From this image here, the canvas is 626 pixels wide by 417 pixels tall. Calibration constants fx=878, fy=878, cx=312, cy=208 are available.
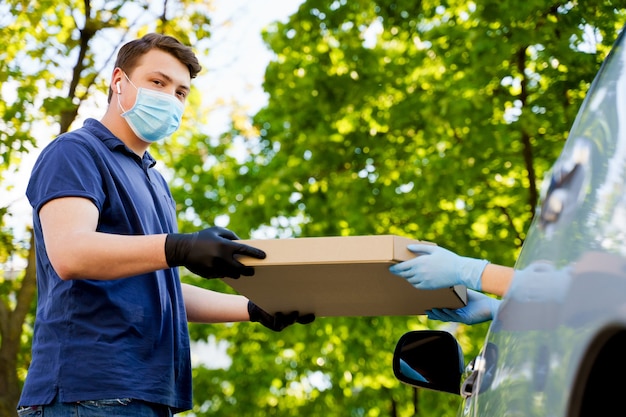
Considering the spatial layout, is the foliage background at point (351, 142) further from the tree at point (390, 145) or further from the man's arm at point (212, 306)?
the man's arm at point (212, 306)

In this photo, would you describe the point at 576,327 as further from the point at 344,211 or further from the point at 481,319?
the point at 344,211

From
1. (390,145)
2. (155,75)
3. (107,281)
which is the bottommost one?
(107,281)

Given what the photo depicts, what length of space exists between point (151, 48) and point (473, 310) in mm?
1439

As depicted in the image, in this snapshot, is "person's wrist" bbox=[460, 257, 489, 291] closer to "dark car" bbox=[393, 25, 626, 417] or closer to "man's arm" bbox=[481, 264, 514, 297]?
"man's arm" bbox=[481, 264, 514, 297]

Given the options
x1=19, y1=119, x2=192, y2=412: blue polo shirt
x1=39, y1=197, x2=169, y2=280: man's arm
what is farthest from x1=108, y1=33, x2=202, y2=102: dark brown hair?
x1=39, y1=197, x2=169, y2=280: man's arm

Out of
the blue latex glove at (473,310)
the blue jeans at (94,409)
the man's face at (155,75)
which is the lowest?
the blue jeans at (94,409)

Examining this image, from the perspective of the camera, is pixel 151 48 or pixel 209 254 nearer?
pixel 209 254

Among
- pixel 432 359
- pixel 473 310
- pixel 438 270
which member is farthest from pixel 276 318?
pixel 438 270

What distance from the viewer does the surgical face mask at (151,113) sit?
9.97 ft

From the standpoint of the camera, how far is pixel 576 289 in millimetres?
1368

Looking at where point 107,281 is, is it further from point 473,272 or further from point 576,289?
point 576,289

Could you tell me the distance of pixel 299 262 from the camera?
226 centimetres

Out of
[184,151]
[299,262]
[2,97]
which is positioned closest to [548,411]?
[299,262]

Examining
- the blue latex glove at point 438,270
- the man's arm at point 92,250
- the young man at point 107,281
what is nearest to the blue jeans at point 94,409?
the young man at point 107,281
